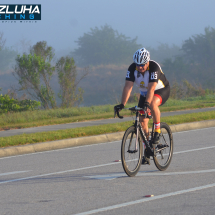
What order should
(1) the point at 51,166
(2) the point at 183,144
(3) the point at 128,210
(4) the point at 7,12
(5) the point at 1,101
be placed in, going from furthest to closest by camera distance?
(4) the point at 7,12
(5) the point at 1,101
(2) the point at 183,144
(1) the point at 51,166
(3) the point at 128,210

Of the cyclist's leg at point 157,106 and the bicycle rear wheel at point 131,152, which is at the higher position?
the cyclist's leg at point 157,106

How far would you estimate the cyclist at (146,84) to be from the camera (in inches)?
259

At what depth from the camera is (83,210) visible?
487 cm

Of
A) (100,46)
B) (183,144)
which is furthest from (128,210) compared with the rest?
(100,46)

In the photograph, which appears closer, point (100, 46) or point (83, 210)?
point (83, 210)

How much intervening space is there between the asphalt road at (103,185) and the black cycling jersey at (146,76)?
59.1 inches

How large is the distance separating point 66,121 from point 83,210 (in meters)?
13.0

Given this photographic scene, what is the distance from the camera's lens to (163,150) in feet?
24.0

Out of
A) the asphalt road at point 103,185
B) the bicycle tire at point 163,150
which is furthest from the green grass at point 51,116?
the bicycle tire at point 163,150

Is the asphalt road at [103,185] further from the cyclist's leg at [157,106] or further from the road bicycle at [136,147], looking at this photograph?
the cyclist's leg at [157,106]

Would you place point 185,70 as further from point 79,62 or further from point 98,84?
point 79,62

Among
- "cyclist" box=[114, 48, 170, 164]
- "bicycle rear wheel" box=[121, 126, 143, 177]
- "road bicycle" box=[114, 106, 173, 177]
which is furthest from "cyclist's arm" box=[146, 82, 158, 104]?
"bicycle rear wheel" box=[121, 126, 143, 177]

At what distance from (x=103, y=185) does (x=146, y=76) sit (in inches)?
76.5

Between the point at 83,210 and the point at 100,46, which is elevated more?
the point at 100,46
